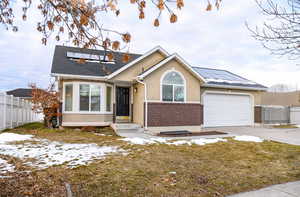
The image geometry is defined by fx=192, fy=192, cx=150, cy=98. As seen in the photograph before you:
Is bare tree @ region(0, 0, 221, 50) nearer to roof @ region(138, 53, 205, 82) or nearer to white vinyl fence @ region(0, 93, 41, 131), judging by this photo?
roof @ region(138, 53, 205, 82)

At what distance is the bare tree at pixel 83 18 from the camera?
2775 millimetres

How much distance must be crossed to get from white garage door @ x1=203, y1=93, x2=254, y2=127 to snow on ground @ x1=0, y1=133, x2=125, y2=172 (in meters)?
9.01

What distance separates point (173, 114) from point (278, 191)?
773cm

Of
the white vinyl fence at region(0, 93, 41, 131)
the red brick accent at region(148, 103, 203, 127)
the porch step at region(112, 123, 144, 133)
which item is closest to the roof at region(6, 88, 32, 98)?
the white vinyl fence at region(0, 93, 41, 131)

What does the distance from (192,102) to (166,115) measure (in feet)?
6.46

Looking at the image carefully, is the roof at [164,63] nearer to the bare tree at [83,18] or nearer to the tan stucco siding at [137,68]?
the tan stucco siding at [137,68]

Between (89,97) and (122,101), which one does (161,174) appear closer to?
(89,97)

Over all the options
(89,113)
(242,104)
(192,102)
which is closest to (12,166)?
(89,113)

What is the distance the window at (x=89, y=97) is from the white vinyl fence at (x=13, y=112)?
14.1 ft

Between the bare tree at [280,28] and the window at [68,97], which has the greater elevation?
the bare tree at [280,28]

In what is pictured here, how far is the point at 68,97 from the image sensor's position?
1160cm

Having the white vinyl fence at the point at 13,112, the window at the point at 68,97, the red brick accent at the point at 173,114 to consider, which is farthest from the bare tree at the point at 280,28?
the white vinyl fence at the point at 13,112

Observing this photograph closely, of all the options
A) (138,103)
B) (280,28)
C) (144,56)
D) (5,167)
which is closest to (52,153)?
(5,167)

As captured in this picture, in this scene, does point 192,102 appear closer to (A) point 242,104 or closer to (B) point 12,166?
(A) point 242,104
